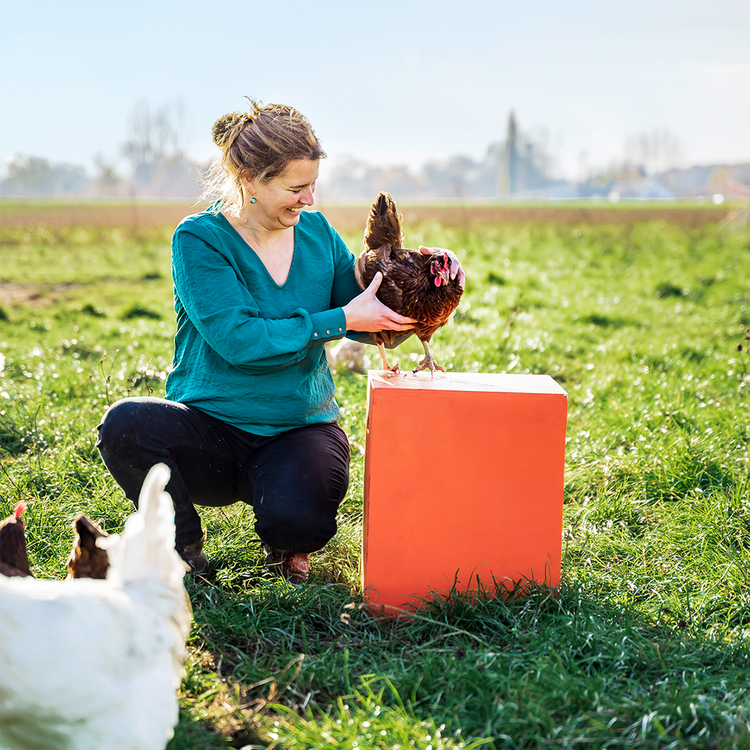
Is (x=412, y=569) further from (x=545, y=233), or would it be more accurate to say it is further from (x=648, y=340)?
(x=545, y=233)

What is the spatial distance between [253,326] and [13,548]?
1.00 metres

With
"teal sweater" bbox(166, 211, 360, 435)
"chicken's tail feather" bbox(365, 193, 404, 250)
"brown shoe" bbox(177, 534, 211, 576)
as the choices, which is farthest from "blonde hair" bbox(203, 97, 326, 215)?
"brown shoe" bbox(177, 534, 211, 576)

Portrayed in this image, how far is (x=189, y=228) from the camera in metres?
2.53

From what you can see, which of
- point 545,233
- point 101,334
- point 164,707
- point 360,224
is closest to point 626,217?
point 545,233

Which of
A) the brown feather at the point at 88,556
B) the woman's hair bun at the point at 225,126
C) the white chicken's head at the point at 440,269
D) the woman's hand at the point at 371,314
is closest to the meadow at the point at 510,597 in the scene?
the brown feather at the point at 88,556

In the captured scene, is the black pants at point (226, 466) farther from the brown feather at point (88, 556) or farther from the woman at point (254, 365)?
the brown feather at point (88, 556)

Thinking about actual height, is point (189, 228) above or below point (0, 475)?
above

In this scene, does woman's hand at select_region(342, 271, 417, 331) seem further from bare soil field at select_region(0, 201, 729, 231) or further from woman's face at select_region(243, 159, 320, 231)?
bare soil field at select_region(0, 201, 729, 231)


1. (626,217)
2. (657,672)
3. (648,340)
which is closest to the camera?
(657,672)

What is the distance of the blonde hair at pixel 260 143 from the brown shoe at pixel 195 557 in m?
1.26

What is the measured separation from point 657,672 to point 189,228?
7.02 feet

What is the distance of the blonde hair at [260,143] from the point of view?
2.44 m

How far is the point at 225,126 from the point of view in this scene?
258 cm

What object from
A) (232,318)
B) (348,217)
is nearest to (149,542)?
(232,318)
